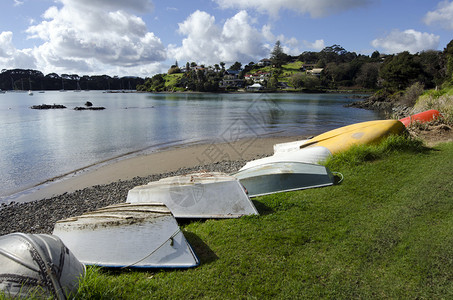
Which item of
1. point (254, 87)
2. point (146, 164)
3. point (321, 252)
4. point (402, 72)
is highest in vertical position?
point (254, 87)

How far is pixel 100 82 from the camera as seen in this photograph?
19775cm

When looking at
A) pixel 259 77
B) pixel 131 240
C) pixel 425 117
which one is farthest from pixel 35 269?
pixel 259 77

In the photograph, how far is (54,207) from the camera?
8.17 metres

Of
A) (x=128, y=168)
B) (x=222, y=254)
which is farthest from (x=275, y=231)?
(x=128, y=168)

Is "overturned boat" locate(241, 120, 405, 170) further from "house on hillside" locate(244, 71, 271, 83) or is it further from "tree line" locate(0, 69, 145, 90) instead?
"tree line" locate(0, 69, 145, 90)

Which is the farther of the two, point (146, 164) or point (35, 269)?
point (146, 164)

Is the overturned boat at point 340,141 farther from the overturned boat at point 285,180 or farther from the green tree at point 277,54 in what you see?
the green tree at point 277,54

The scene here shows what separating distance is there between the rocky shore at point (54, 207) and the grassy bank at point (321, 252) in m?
4.60

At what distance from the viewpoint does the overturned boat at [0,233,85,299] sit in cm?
236

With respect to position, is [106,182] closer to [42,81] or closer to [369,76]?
[369,76]

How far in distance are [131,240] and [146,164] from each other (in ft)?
33.4

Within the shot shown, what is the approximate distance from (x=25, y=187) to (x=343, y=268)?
1239 cm

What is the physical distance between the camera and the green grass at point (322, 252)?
119 inches

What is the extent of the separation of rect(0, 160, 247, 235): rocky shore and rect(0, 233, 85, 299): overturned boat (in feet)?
15.3
